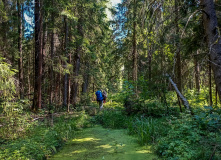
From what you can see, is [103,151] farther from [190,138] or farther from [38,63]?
[38,63]

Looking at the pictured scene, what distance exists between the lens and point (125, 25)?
9328mm

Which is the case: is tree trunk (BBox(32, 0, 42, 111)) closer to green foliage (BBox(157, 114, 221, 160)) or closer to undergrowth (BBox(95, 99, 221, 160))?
undergrowth (BBox(95, 99, 221, 160))

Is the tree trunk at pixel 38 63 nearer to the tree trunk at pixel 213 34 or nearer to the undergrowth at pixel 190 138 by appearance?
the undergrowth at pixel 190 138

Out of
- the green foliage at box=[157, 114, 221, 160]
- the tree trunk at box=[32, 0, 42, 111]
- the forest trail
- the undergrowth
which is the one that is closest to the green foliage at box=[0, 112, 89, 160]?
the forest trail

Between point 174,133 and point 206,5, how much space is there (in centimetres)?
283

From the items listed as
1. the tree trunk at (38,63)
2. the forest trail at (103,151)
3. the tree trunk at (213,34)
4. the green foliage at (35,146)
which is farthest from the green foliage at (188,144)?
the tree trunk at (38,63)

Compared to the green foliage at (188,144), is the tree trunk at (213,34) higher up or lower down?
higher up

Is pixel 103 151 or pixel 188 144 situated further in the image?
pixel 103 151

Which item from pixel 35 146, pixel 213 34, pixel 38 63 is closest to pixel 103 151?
pixel 35 146

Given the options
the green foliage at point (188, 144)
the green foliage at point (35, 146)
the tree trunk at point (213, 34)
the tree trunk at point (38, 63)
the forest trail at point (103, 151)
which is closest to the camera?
the green foliage at point (188, 144)

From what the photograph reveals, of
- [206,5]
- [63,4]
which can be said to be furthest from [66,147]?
[63,4]

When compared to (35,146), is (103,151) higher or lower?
lower

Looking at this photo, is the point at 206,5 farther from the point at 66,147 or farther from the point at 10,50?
the point at 10,50

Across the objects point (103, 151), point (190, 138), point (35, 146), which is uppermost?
point (190, 138)
